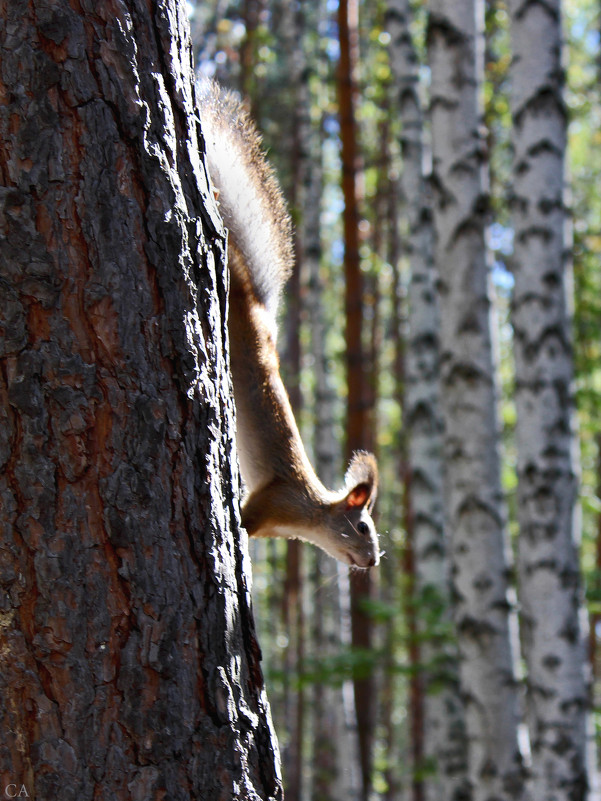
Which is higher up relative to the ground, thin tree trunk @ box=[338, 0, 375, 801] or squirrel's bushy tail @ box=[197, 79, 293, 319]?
thin tree trunk @ box=[338, 0, 375, 801]

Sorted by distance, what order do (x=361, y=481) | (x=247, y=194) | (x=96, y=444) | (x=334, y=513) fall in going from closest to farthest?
(x=96, y=444), (x=247, y=194), (x=361, y=481), (x=334, y=513)

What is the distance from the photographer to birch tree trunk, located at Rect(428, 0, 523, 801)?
5.17 meters

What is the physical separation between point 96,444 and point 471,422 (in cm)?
399

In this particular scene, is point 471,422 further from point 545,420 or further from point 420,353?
point 420,353

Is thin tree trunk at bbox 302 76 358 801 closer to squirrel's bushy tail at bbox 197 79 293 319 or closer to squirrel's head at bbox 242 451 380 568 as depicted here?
squirrel's head at bbox 242 451 380 568

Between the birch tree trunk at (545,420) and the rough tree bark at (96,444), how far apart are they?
3.59 metres

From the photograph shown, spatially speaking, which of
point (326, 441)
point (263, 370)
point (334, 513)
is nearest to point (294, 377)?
point (326, 441)

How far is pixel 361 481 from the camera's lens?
12.1 ft

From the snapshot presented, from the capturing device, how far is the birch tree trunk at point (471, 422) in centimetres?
517

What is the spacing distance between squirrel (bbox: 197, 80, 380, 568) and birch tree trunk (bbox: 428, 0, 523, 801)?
4.83 feet

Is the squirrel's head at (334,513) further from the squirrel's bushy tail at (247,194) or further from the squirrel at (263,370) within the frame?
the squirrel's bushy tail at (247,194)

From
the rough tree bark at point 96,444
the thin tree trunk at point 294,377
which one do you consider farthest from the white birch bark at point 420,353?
the rough tree bark at point 96,444

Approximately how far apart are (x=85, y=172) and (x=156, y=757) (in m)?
1.02

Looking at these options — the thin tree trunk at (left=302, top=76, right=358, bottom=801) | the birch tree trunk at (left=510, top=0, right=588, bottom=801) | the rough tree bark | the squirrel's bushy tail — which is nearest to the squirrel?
the squirrel's bushy tail
